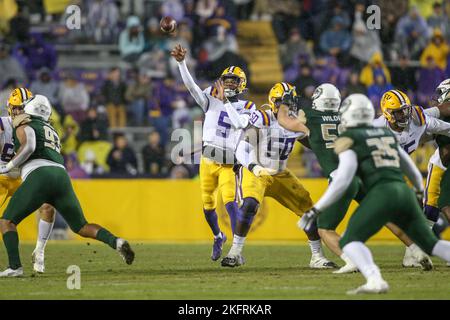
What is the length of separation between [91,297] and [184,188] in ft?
23.9

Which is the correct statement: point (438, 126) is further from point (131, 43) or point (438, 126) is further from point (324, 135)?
point (131, 43)

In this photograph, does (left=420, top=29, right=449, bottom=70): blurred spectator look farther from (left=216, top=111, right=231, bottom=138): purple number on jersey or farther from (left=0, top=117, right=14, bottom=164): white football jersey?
(left=0, top=117, right=14, bottom=164): white football jersey

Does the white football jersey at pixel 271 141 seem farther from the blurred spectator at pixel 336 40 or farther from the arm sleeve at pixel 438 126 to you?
the blurred spectator at pixel 336 40

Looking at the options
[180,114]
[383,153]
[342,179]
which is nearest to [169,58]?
[180,114]

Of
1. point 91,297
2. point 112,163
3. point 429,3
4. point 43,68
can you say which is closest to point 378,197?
point 91,297

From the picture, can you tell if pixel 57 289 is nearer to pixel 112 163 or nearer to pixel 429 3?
pixel 112 163

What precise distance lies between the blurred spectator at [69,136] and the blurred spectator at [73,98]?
35 cm

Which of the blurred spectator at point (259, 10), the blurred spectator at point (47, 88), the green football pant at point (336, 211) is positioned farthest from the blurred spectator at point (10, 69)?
the green football pant at point (336, 211)

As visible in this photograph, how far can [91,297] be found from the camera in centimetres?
782

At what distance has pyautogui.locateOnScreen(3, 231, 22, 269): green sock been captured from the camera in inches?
369

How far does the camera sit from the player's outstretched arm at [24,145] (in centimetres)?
945

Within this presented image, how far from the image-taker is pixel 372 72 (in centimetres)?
1764

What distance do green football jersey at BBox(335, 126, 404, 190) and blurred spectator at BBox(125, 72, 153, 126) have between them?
33.7 feet

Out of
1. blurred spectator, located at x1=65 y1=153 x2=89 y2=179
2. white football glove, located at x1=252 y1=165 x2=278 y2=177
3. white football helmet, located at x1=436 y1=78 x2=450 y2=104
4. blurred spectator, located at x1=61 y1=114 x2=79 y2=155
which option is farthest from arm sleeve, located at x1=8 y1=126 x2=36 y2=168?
blurred spectator, located at x1=61 y1=114 x2=79 y2=155
